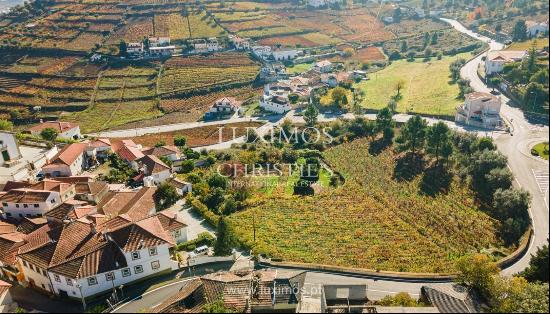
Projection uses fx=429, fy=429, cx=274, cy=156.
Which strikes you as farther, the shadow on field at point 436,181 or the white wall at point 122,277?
the shadow on field at point 436,181

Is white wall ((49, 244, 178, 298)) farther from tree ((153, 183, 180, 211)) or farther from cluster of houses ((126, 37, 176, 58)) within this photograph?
cluster of houses ((126, 37, 176, 58))

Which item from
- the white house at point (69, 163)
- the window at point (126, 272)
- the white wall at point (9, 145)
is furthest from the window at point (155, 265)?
the white wall at point (9, 145)

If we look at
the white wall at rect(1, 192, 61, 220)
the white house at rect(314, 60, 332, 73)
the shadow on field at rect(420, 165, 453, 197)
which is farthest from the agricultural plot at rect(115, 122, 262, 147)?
the white house at rect(314, 60, 332, 73)

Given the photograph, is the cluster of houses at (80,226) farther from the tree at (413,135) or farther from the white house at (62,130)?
the tree at (413,135)

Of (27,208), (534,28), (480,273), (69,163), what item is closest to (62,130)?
(69,163)

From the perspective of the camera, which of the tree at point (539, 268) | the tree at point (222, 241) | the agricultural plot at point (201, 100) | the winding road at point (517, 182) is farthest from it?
the agricultural plot at point (201, 100)

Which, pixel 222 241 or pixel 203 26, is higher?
pixel 203 26

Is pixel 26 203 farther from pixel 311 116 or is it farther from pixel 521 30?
pixel 521 30
